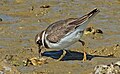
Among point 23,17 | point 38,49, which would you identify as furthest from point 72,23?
point 23,17

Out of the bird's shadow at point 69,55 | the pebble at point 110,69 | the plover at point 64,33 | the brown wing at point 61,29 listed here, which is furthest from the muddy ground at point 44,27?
the pebble at point 110,69

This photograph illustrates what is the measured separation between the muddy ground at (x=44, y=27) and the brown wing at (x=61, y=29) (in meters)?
0.41

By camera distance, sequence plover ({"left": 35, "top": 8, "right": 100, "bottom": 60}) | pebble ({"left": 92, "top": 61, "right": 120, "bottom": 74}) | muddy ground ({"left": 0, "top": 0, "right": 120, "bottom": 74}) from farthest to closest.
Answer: plover ({"left": 35, "top": 8, "right": 100, "bottom": 60})
muddy ground ({"left": 0, "top": 0, "right": 120, "bottom": 74})
pebble ({"left": 92, "top": 61, "right": 120, "bottom": 74})

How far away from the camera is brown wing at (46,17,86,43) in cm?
969

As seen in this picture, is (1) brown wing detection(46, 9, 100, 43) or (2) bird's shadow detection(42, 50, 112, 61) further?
(2) bird's shadow detection(42, 50, 112, 61)

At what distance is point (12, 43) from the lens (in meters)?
10.8

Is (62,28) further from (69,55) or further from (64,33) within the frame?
(69,55)

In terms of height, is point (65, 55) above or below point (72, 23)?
below

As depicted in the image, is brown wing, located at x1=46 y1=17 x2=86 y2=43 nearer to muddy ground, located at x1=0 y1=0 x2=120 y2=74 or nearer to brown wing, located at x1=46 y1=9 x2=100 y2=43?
brown wing, located at x1=46 y1=9 x2=100 y2=43

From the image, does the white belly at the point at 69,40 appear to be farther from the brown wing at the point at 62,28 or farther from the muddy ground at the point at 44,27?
the muddy ground at the point at 44,27

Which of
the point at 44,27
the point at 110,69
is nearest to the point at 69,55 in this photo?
the point at 44,27

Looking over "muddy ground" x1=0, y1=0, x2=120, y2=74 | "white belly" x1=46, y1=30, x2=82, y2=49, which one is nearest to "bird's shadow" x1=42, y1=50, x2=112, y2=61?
"muddy ground" x1=0, y1=0, x2=120, y2=74

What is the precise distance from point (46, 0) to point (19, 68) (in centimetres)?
535

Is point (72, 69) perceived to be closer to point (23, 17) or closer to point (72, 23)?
point (72, 23)
